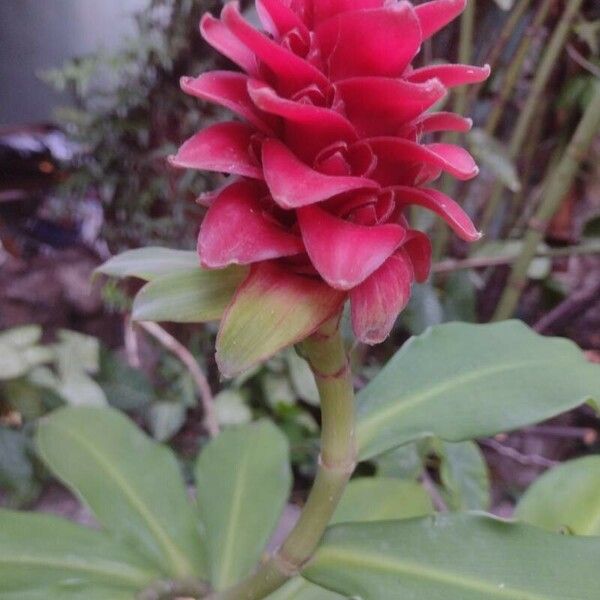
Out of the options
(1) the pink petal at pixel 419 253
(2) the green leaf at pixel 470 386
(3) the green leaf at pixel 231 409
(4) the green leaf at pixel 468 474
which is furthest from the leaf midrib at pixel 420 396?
(3) the green leaf at pixel 231 409

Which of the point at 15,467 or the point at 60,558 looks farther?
the point at 15,467

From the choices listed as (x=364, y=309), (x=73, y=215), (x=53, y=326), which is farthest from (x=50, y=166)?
(x=364, y=309)

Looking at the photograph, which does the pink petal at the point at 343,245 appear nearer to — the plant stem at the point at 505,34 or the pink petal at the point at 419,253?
the pink petal at the point at 419,253

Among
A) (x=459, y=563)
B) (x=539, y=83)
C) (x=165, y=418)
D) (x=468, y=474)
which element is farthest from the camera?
(x=539, y=83)

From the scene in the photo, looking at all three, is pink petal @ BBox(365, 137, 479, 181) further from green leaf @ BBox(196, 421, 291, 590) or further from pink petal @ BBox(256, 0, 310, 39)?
green leaf @ BBox(196, 421, 291, 590)

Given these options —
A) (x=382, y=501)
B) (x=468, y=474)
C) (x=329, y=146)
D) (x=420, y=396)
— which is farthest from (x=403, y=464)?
(x=329, y=146)

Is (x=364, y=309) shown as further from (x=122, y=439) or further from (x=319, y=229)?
(x=122, y=439)

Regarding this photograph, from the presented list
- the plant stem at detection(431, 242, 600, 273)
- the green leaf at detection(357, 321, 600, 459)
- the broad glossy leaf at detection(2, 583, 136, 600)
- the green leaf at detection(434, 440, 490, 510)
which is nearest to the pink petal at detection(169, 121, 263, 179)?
the green leaf at detection(357, 321, 600, 459)

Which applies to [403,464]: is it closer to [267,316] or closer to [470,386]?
[470,386]
